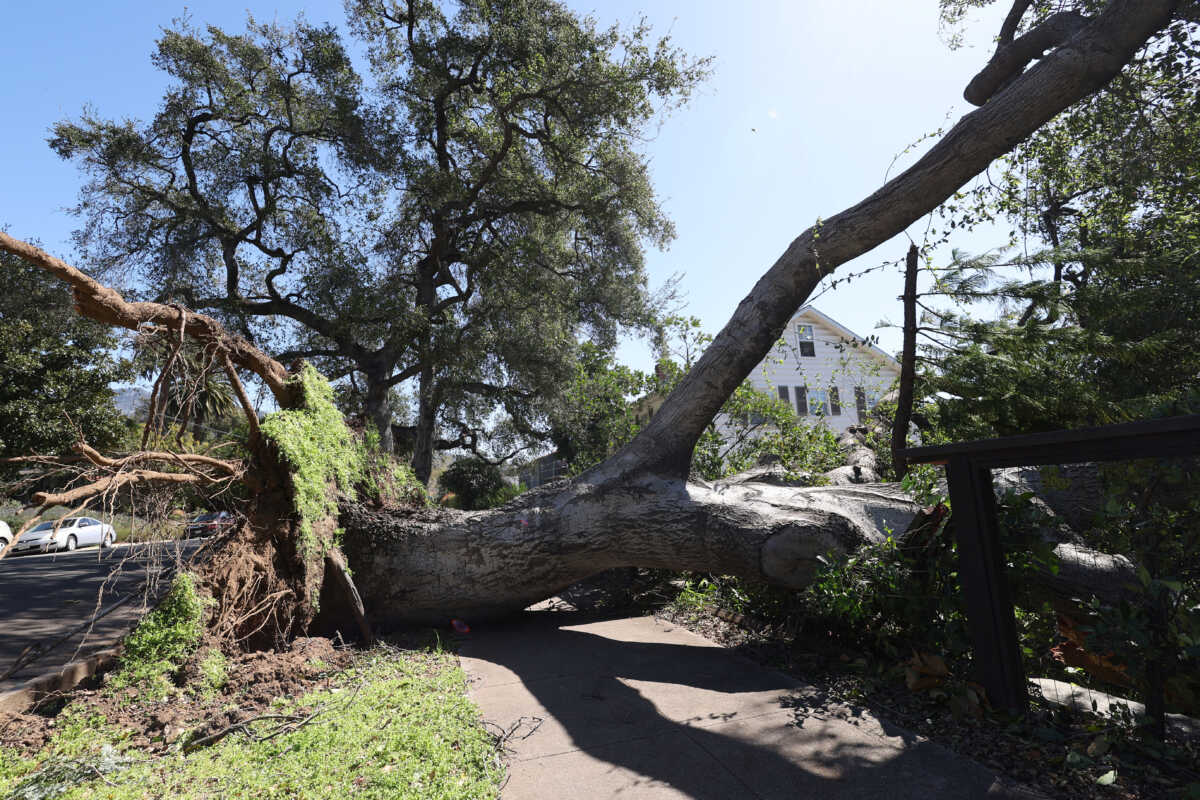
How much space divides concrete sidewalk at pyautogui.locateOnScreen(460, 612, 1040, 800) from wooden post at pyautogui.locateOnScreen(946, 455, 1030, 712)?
0.62 m

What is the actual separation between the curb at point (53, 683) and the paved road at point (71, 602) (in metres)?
0.17

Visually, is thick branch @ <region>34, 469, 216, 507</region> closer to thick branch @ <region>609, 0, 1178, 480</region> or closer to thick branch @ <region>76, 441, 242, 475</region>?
thick branch @ <region>76, 441, 242, 475</region>

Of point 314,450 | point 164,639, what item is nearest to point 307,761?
point 164,639

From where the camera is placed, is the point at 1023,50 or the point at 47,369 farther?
the point at 47,369

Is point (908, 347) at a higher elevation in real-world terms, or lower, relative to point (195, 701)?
higher

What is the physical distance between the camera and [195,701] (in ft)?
13.6

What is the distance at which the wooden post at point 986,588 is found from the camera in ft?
11.4

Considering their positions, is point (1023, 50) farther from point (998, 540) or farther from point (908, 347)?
point (998, 540)

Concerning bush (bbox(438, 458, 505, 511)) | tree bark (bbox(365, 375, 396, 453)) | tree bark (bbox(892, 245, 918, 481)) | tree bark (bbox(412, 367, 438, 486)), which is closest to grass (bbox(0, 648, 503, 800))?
tree bark (bbox(892, 245, 918, 481))

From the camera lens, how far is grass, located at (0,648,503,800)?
2949 mm

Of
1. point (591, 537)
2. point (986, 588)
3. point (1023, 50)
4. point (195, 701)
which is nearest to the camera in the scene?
point (986, 588)

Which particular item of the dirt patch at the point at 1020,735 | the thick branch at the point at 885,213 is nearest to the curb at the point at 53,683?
the thick branch at the point at 885,213

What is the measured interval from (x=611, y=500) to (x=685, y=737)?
2746 millimetres

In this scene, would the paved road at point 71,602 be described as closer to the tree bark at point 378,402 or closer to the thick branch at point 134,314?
the thick branch at point 134,314
